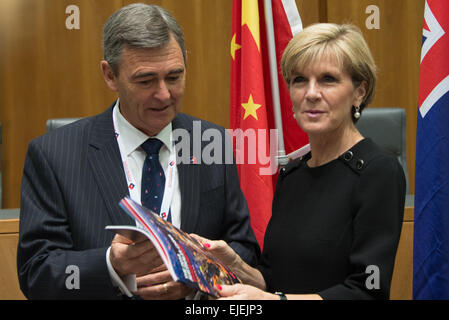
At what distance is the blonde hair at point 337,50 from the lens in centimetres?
157

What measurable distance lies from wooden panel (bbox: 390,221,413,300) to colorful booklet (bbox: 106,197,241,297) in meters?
1.70

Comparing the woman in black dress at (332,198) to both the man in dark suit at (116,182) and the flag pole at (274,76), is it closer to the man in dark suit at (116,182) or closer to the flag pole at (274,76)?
the man in dark suit at (116,182)

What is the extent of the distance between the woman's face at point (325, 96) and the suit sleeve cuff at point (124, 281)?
2.27 ft

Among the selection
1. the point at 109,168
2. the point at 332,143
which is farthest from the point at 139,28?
the point at 332,143

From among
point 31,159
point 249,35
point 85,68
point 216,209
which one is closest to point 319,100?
point 216,209

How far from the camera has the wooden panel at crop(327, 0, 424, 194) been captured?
4977mm

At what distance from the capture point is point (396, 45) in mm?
5023

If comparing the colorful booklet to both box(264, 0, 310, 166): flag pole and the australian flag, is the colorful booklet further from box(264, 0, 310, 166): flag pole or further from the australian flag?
box(264, 0, 310, 166): flag pole

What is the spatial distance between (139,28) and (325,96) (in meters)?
0.63

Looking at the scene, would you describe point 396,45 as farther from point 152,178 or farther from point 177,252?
point 177,252

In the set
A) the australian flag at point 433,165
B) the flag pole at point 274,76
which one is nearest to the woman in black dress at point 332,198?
the australian flag at point 433,165

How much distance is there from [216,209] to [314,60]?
0.60 m

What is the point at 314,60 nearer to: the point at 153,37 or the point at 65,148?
the point at 153,37

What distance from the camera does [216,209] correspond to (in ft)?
6.01
